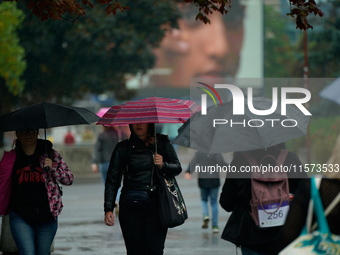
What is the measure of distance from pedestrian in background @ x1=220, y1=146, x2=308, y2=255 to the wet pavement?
3.63 m

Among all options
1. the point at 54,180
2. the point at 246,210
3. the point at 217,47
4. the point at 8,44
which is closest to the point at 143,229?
the point at 54,180

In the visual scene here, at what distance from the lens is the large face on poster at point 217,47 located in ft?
183

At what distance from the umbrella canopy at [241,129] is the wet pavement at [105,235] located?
3.50 meters

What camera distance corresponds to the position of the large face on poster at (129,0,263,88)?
55.8 metres

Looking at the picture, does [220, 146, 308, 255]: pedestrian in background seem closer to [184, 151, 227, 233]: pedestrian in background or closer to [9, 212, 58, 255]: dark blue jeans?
[9, 212, 58, 255]: dark blue jeans

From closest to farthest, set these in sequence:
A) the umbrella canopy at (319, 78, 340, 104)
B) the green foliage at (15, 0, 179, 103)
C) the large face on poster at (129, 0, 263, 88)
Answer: the umbrella canopy at (319, 78, 340, 104)
the green foliage at (15, 0, 179, 103)
the large face on poster at (129, 0, 263, 88)

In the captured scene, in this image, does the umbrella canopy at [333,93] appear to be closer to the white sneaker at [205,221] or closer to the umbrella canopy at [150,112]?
the umbrella canopy at [150,112]

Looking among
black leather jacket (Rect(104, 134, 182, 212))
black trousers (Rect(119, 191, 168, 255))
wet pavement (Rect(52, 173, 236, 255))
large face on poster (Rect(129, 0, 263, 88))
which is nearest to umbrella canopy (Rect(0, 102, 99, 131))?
black leather jacket (Rect(104, 134, 182, 212))

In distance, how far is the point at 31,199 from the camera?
20.2 feet

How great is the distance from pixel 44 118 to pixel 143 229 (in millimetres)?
1388

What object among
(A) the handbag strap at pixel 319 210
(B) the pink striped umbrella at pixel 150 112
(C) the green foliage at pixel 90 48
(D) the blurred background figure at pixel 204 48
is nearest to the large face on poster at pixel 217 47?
(D) the blurred background figure at pixel 204 48

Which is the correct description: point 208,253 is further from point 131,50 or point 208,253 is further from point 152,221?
point 131,50

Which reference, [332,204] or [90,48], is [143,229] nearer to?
[332,204]

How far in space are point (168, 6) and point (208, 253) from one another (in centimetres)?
1952
